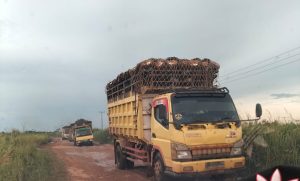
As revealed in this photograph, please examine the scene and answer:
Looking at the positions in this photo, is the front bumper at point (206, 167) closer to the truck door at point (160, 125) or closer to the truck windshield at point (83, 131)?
the truck door at point (160, 125)

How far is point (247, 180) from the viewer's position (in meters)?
0.96

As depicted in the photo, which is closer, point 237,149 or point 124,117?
point 237,149

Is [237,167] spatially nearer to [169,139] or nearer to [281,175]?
[169,139]

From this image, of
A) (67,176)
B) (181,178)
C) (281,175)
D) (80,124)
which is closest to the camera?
(281,175)

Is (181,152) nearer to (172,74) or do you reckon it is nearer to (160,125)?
(160,125)

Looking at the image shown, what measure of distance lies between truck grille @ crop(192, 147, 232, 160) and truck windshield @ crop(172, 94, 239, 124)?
2.46 feet

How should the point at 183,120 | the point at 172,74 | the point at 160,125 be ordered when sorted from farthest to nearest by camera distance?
the point at 172,74
the point at 160,125
the point at 183,120

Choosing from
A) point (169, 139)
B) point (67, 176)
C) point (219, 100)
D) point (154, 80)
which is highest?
point (154, 80)

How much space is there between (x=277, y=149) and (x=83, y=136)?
38.1 m

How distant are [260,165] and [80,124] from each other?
147 feet

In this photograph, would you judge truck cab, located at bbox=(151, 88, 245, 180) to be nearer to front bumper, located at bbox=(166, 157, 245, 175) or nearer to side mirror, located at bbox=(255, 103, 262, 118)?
front bumper, located at bbox=(166, 157, 245, 175)

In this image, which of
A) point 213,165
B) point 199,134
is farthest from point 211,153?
point 199,134

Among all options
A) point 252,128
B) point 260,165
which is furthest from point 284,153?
point 252,128

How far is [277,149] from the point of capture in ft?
40.4
